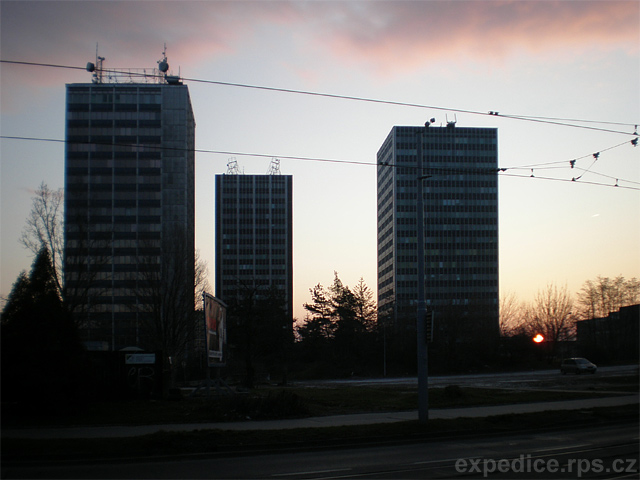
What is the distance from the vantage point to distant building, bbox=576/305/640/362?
226 feet

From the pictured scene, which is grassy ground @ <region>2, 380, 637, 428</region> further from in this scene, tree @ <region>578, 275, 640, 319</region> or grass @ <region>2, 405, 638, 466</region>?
tree @ <region>578, 275, 640, 319</region>

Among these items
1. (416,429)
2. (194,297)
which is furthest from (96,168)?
(416,429)

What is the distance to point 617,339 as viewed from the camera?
77.0 metres

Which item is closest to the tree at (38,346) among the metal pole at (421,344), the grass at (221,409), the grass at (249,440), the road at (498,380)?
the grass at (221,409)

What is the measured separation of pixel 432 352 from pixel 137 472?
68.2 meters

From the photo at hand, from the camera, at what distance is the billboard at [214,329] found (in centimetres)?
2488

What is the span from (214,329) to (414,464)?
16488 millimetres

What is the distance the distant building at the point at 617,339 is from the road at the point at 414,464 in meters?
61.2

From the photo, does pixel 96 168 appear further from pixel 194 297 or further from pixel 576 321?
pixel 576 321

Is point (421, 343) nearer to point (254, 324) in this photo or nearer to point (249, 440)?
point (249, 440)

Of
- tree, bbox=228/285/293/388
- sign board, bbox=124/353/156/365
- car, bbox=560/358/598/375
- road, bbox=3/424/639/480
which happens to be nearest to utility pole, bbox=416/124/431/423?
road, bbox=3/424/639/480

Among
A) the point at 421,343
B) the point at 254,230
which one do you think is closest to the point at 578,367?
the point at 421,343

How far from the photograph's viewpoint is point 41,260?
22.0 meters

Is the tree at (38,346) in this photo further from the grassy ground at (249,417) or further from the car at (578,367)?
the car at (578,367)
